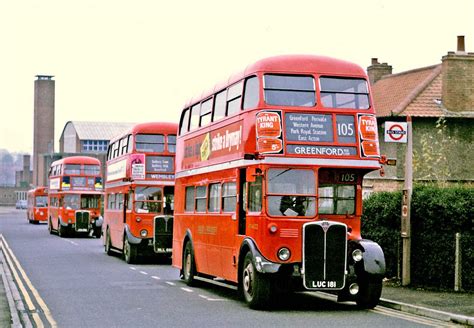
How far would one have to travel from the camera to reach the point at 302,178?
14.7 meters

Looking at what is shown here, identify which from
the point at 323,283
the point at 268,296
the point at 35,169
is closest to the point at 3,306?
the point at 268,296

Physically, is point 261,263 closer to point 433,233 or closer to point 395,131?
point 433,233

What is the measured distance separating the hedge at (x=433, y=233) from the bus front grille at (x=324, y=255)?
11.8 feet

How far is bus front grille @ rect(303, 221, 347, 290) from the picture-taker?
46.9 ft

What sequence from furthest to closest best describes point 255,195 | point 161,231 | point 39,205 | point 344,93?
point 39,205, point 161,231, point 344,93, point 255,195

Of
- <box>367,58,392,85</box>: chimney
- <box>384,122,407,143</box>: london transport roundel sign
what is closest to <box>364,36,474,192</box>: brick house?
<box>367,58,392,85</box>: chimney

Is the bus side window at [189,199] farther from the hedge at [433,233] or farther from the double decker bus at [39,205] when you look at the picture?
the double decker bus at [39,205]

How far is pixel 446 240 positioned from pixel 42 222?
62456mm

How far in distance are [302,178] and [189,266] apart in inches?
228

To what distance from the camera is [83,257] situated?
29656mm

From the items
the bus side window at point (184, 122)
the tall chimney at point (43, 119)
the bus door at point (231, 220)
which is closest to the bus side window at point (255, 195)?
the bus door at point (231, 220)

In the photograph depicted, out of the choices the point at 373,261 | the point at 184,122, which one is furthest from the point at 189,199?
the point at 373,261

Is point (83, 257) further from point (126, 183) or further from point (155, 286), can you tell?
point (155, 286)

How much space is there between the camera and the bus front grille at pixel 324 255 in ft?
46.9
